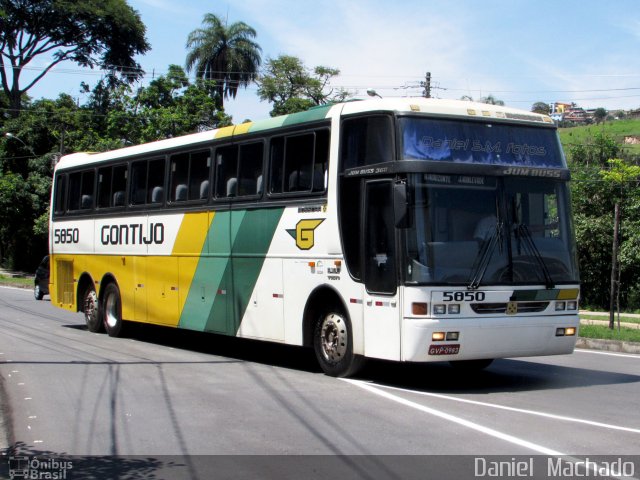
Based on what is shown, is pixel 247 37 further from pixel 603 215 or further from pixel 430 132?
pixel 430 132

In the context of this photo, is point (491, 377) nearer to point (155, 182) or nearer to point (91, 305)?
point (155, 182)

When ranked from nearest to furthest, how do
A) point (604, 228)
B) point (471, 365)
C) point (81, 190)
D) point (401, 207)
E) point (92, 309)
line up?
point (401, 207) → point (471, 365) → point (92, 309) → point (81, 190) → point (604, 228)

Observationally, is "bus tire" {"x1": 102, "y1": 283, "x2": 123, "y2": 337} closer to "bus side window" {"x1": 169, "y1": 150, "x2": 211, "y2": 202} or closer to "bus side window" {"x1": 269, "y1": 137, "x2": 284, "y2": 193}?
"bus side window" {"x1": 169, "y1": 150, "x2": 211, "y2": 202}

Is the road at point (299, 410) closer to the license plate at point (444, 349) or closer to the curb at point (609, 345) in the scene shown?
the license plate at point (444, 349)

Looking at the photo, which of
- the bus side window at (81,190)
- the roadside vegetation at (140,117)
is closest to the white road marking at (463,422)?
the bus side window at (81,190)

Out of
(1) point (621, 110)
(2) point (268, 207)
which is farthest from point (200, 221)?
(1) point (621, 110)

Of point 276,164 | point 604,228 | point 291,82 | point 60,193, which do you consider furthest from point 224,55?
point 276,164

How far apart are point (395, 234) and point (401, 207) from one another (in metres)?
0.44

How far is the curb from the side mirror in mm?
7824

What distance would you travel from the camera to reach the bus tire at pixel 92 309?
18.3m

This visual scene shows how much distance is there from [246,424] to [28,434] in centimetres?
206

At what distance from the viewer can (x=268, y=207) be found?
12.7 meters

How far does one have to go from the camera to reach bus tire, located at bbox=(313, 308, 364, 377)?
11148 millimetres

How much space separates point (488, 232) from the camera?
1041 centimetres
